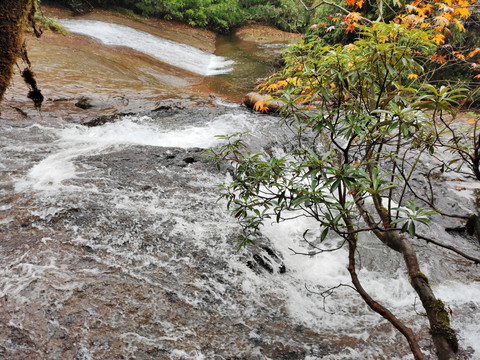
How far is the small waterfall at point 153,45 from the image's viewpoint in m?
11.1

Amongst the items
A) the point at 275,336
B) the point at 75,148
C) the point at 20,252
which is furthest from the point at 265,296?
the point at 75,148

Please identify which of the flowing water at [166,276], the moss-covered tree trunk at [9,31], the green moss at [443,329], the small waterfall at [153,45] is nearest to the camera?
the moss-covered tree trunk at [9,31]

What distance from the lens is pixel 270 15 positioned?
1823 cm

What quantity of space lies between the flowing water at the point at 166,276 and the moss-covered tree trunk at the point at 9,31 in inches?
60.7

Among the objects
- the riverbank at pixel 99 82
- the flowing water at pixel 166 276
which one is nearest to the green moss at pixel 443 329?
the flowing water at pixel 166 276

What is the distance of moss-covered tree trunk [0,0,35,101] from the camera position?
1.50 m

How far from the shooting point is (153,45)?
12.0m

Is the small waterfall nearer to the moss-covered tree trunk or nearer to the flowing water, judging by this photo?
the flowing water

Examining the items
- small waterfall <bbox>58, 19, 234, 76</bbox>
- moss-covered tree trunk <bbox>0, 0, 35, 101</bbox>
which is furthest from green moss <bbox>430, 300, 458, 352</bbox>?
small waterfall <bbox>58, 19, 234, 76</bbox>

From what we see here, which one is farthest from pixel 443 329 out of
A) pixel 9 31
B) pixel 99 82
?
pixel 99 82

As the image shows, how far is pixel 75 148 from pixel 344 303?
443cm

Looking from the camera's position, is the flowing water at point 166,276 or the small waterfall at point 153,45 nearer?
the flowing water at point 166,276

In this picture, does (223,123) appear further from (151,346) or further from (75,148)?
(151,346)

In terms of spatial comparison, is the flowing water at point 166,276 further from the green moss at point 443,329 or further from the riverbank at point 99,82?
the riverbank at point 99,82
